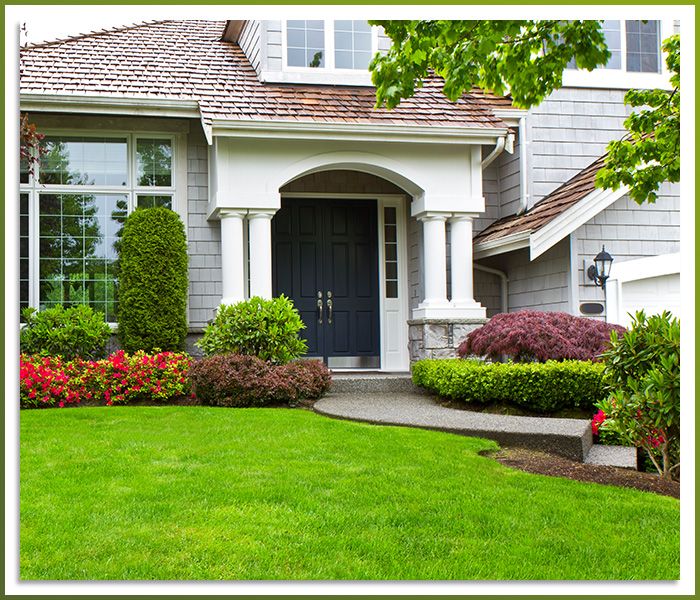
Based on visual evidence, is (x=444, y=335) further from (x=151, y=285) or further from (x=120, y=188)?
(x=120, y=188)

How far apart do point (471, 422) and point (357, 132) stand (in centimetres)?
454

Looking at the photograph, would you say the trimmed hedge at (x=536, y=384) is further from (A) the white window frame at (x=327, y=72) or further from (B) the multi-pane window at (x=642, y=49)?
(B) the multi-pane window at (x=642, y=49)

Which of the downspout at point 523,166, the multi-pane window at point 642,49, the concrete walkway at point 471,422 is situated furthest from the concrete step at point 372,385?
the multi-pane window at point 642,49

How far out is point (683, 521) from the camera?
12.1 ft

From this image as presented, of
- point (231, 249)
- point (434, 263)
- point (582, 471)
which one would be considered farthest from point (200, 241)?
point (582, 471)

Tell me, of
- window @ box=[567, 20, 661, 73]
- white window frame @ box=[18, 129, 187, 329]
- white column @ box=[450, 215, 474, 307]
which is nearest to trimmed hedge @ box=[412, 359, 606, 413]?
white column @ box=[450, 215, 474, 307]

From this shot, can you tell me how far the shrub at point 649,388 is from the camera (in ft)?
18.8

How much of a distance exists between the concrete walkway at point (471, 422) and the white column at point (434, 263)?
170 cm

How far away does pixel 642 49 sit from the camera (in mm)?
12305

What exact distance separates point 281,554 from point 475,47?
3794 mm

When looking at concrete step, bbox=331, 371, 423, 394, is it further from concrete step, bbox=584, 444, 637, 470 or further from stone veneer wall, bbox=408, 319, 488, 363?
concrete step, bbox=584, 444, 637, 470

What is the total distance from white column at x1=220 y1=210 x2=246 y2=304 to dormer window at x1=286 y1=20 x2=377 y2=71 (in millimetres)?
2433

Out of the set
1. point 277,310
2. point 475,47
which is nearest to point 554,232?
point 277,310

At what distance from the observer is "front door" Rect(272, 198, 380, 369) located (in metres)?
12.2
